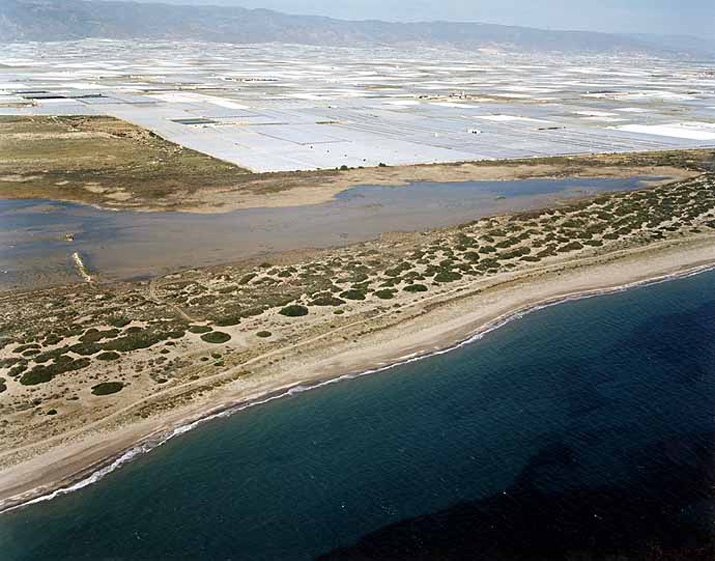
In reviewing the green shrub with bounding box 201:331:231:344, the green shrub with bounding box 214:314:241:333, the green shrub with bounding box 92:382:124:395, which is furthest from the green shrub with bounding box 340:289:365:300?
the green shrub with bounding box 92:382:124:395

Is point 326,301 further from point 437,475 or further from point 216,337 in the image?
point 437,475

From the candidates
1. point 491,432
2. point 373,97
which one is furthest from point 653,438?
point 373,97

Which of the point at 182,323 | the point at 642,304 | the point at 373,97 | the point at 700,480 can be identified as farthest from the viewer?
the point at 373,97

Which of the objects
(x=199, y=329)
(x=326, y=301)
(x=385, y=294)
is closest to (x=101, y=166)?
(x=326, y=301)

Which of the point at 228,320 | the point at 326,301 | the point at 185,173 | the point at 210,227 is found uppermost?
the point at 228,320

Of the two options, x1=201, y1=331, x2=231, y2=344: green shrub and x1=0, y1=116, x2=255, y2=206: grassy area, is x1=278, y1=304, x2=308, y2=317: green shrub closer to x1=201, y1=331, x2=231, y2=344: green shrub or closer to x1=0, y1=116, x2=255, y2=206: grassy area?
x1=201, y1=331, x2=231, y2=344: green shrub

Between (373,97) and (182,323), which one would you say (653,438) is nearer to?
(182,323)
